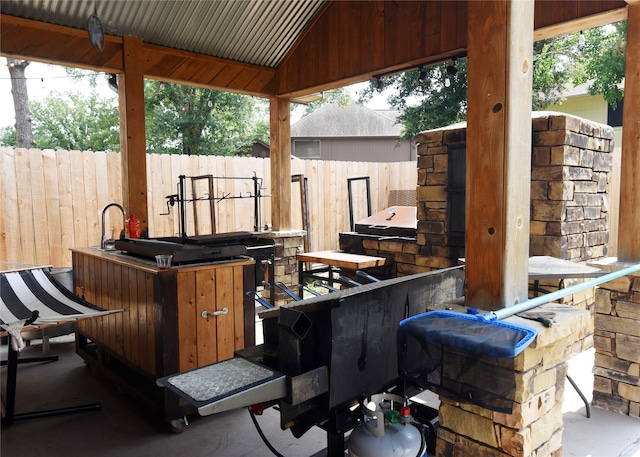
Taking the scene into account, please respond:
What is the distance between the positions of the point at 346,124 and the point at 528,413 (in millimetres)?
19907

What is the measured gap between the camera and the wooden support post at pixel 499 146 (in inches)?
65.2

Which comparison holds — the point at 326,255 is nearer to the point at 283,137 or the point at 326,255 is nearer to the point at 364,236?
the point at 364,236

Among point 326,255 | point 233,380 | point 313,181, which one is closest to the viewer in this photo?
point 233,380

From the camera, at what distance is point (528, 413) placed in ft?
5.46

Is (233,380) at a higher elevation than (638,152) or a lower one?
lower

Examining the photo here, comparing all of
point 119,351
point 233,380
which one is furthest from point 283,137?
point 233,380

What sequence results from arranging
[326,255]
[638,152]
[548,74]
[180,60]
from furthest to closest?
[548,74], [326,255], [180,60], [638,152]

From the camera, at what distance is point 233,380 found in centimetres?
171

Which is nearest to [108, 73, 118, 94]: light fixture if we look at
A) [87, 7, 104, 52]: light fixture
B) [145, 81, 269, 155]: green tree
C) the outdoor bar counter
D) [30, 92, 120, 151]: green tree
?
[87, 7, 104, 52]: light fixture

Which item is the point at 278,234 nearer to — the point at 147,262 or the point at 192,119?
the point at 147,262

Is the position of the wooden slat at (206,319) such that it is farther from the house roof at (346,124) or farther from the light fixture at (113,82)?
the house roof at (346,124)

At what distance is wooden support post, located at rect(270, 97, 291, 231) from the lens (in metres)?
5.82

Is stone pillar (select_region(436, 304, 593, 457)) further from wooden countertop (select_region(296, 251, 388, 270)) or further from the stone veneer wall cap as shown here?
the stone veneer wall cap

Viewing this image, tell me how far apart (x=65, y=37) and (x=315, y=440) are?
3933 millimetres
